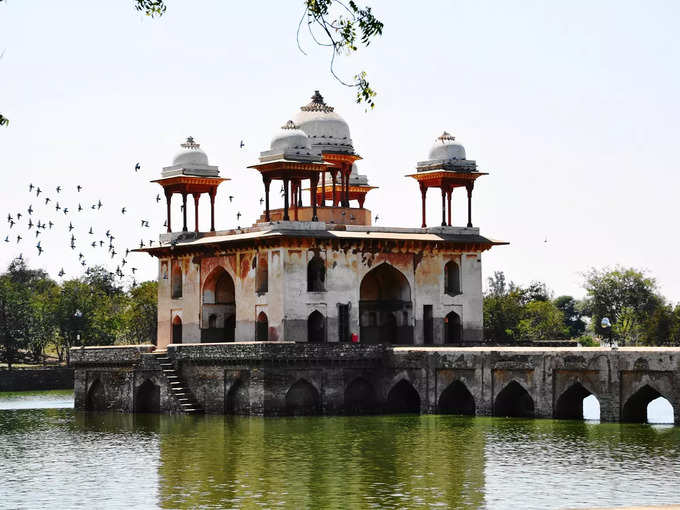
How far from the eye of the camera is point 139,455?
38.7 m

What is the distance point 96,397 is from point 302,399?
11.6 meters

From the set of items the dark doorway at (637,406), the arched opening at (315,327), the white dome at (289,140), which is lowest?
the dark doorway at (637,406)

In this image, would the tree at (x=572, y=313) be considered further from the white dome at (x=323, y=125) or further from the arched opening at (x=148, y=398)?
the arched opening at (x=148, y=398)

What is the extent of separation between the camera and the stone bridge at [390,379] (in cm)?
4312

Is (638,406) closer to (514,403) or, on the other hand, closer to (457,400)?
(514,403)

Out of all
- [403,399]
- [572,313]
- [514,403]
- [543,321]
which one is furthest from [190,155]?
[572,313]

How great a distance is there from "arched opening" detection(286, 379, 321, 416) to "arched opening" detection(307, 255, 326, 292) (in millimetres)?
4819

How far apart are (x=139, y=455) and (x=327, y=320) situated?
619 inches

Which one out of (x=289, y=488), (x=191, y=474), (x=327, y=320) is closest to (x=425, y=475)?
(x=289, y=488)

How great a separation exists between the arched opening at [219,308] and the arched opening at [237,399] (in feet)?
25.5

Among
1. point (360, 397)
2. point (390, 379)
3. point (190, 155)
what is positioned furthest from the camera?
point (190, 155)

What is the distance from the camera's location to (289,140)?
5406 centimetres

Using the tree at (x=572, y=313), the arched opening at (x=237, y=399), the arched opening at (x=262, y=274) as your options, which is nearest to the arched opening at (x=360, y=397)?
the arched opening at (x=237, y=399)

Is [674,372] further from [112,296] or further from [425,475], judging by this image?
[112,296]
